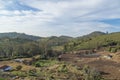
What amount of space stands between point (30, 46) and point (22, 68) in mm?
50185

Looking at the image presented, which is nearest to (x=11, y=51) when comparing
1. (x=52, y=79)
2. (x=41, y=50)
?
(x=41, y=50)

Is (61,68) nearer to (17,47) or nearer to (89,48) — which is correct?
(17,47)

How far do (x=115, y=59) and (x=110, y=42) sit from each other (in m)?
46.1

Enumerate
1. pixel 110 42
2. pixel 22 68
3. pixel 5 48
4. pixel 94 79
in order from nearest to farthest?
1. pixel 94 79
2. pixel 22 68
3. pixel 5 48
4. pixel 110 42

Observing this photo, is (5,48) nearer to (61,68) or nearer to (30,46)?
(30,46)

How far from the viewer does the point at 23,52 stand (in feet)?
325

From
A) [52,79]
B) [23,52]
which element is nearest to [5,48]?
[23,52]

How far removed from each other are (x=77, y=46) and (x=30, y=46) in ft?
118

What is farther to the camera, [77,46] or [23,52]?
[77,46]

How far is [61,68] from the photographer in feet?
186

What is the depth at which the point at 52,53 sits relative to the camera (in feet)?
326

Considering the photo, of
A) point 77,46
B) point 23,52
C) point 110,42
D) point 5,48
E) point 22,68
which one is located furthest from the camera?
point 77,46

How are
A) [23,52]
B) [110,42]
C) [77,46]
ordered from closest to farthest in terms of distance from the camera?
[23,52] → [110,42] → [77,46]

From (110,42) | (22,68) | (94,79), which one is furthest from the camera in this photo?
(110,42)
